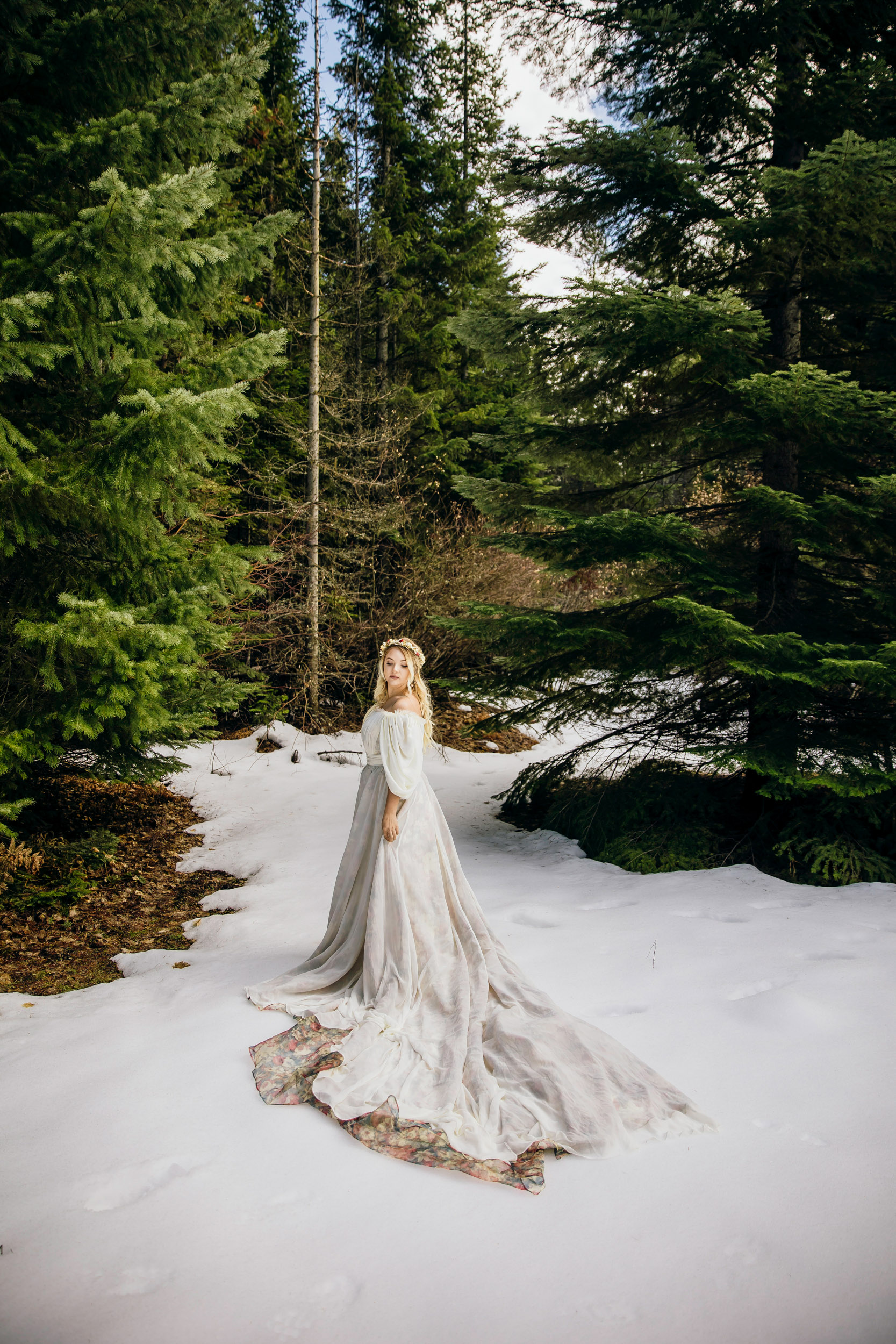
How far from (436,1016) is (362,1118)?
717mm

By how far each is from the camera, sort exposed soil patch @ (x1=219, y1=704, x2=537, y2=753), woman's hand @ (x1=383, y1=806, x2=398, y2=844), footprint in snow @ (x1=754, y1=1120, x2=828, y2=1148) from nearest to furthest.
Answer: footprint in snow @ (x1=754, y1=1120, x2=828, y2=1148) → woman's hand @ (x1=383, y1=806, x2=398, y2=844) → exposed soil patch @ (x1=219, y1=704, x2=537, y2=753)

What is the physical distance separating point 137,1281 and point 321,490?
38.5 feet

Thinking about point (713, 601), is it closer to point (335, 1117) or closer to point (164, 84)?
point (335, 1117)

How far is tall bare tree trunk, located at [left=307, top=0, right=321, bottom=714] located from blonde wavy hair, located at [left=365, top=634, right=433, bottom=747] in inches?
297

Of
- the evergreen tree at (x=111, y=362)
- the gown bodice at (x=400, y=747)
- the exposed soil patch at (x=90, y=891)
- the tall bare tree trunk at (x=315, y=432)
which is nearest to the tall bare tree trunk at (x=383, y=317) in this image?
the tall bare tree trunk at (x=315, y=432)

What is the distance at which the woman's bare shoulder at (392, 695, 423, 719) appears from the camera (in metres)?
3.92

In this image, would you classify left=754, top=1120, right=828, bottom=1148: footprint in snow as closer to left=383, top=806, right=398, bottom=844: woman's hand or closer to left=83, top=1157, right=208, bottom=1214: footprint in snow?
left=383, top=806, right=398, bottom=844: woman's hand

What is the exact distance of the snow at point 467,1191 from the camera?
2.10 metres

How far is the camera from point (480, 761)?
11344 millimetres

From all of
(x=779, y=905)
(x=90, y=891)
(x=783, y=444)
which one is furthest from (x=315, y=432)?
(x=779, y=905)

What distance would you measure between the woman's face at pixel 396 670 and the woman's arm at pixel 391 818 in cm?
56

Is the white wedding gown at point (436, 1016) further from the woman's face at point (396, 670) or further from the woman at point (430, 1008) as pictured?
the woman's face at point (396, 670)

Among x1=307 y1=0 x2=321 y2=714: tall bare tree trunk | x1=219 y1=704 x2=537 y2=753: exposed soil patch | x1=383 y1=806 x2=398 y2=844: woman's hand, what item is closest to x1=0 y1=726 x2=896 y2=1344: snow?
x1=383 y1=806 x2=398 y2=844: woman's hand

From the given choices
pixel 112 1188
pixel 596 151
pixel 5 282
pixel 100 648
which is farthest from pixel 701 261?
pixel 112 1188
